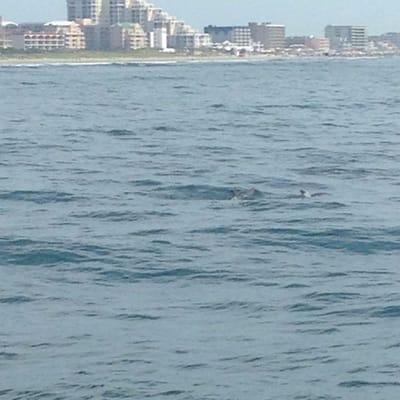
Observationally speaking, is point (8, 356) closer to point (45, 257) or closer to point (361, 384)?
point (361, 384)

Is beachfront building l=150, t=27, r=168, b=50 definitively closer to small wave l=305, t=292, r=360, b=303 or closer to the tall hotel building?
the tall hotel building

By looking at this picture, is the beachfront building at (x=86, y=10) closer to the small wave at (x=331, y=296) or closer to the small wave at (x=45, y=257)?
the small wave at (x=45, y=257)

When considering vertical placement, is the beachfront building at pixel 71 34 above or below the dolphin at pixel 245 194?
below

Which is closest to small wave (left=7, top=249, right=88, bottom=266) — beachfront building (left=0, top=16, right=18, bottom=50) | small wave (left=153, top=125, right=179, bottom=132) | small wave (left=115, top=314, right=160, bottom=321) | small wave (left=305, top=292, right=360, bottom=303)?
small wave (left=115, top=314, right=160, bottom=321)

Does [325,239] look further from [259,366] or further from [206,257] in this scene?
[259,366]

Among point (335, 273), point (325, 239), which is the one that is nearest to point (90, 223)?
point (325, 239)

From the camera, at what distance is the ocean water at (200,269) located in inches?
389

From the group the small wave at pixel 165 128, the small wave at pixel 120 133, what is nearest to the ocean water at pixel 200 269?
the small wave at pixel 120 133

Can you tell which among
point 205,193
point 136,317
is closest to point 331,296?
point 136,317

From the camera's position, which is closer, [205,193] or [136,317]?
[136,317]

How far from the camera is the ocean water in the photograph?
989cm

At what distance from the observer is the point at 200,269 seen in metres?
13.7

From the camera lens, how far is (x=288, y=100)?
156 feet

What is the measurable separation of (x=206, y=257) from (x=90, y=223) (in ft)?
9.26
